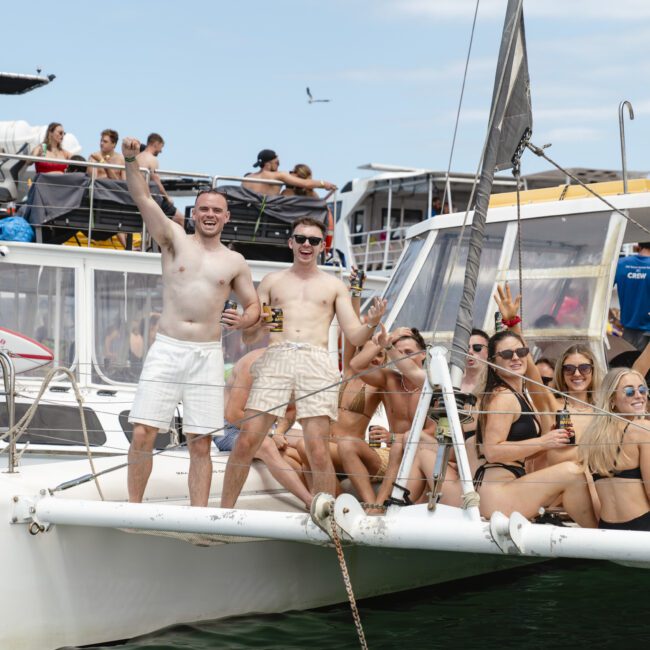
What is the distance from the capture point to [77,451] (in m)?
8.13

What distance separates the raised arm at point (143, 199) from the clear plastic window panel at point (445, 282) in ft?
9.89

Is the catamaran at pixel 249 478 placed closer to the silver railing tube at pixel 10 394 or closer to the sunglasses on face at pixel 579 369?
the silver railing tube at pixel 10 394

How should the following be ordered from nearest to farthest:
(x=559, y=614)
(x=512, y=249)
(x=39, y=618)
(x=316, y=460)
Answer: (x=39, y=618), (x=316, y=460), (x=559, y=614), (x=512, y=249)

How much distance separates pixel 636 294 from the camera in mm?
8609

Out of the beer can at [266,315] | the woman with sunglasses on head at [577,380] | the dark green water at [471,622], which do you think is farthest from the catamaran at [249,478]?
the beer can at [266,315]

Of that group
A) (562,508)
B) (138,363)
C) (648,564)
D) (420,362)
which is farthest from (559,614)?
(138,363)

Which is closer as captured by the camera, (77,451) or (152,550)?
(152,550)

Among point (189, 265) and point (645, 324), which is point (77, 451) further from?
point (645, 324)

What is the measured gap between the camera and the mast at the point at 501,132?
5.37m

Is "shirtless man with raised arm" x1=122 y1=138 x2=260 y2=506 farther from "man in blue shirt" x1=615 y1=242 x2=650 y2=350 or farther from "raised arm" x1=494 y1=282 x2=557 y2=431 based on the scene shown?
"man in blue shirt" x1=615 y1=242 x2=650 y2=350

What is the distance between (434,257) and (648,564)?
4317mm

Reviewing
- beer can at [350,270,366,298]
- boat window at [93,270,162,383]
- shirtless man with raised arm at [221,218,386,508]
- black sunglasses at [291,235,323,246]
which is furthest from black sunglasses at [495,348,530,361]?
boat window at [93,270,162,383]

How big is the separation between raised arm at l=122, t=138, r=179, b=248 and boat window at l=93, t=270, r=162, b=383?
3.98 m

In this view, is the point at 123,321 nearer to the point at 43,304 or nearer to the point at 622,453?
the point at 43,304
